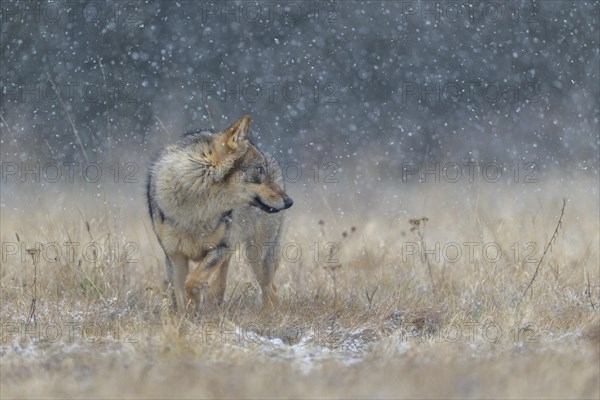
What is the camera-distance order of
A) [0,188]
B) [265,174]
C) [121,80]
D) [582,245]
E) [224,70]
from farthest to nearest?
[224,70] → [121,80] → [0,188] → [582,245] → [265,174]

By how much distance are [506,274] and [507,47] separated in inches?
510

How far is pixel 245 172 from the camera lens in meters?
6.88

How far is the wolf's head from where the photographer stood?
6.79 meters

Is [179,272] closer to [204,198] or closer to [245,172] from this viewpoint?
[204,198]

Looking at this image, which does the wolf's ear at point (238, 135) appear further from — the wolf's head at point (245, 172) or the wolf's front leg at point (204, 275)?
the wolf's front leg at point (204, 275)

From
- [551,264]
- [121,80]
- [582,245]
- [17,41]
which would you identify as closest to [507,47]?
[121,80]

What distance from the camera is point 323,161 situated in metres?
18.8

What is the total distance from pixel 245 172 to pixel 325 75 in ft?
43.8

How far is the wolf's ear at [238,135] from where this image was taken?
673cm

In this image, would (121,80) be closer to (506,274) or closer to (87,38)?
(87,38)

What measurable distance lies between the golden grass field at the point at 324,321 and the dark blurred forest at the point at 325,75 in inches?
308

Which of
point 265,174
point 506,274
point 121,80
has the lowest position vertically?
point 506,274

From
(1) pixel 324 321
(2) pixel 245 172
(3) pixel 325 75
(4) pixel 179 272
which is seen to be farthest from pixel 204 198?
(3) pixel 325 75

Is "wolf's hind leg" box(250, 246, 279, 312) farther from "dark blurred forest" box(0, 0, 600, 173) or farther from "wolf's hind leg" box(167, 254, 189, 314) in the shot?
"dark blurred forest" box(0, 0, 600, 173)
